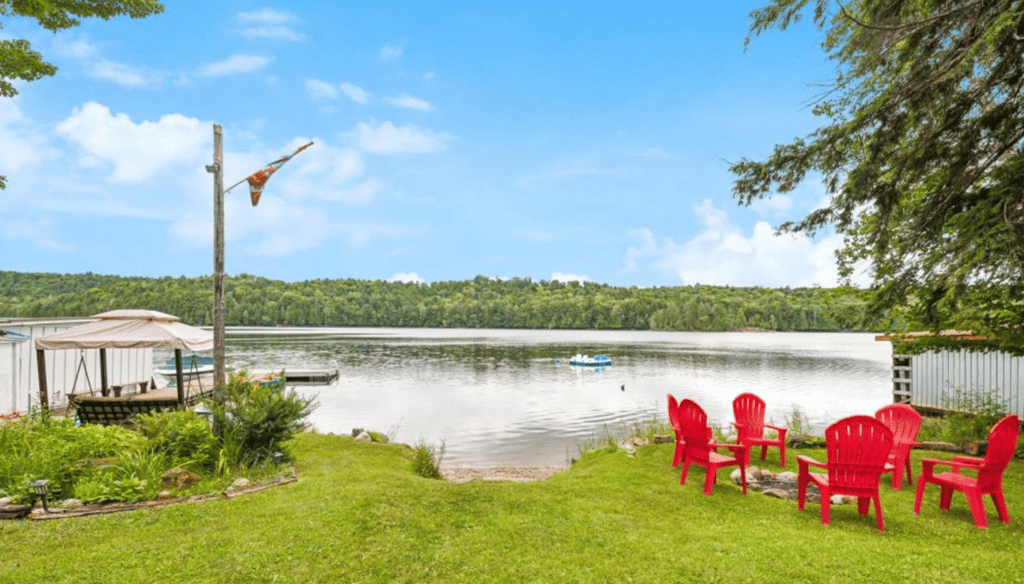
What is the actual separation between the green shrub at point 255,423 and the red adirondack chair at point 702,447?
5647 millimetres

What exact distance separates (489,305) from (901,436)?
14035cm

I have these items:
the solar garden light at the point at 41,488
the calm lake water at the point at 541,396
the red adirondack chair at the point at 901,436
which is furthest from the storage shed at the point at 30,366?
the red adirondack chair at the point at 901,436

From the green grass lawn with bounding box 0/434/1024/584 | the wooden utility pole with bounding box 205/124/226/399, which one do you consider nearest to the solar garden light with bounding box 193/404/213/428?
the wooden utility pole with bounding box 205/124/226/399

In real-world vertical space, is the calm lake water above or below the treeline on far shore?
below

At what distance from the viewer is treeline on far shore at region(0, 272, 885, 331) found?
123062 millimetres

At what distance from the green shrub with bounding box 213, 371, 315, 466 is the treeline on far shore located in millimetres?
102474

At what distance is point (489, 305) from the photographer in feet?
482

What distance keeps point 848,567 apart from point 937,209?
4470mm

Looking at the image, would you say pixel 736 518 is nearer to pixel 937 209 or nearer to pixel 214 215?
pixel 937 209

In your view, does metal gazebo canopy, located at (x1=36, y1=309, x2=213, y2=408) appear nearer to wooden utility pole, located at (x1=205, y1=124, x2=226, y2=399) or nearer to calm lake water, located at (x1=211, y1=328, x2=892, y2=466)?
wooden utility pole, located at (x1=205, y1=124, x2=226, y2=399)

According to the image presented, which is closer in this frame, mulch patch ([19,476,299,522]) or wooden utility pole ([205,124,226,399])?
mulch patch ([19,476,299,522])

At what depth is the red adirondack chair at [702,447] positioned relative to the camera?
21.6ft

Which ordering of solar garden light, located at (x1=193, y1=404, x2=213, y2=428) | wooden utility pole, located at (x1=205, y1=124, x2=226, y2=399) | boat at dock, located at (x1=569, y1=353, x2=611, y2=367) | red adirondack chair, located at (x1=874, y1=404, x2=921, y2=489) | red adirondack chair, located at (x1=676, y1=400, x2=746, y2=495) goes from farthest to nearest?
boat at dock, located at (x1=569, y1=353, x2=611, y2=367), solar garden light, located at (x1=193, y1=404, x2=213, y2=428), wooden utility pole, located at (x1=205, y1=124, x2=226, y2=399), red adirondack chair, located at (x1=874, y1=404, x2=921, y2=489), red adirondack chair, located at (x1=676, y1=400, x2=746, y2=495)

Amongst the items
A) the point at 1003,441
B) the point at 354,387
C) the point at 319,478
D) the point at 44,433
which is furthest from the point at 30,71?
the point at 354,387
